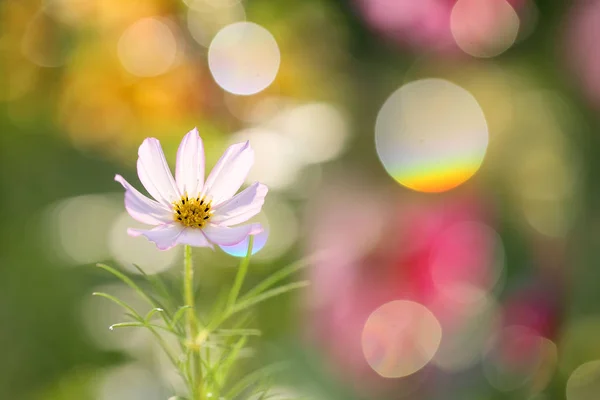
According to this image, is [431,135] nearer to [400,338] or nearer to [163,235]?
[400,338]

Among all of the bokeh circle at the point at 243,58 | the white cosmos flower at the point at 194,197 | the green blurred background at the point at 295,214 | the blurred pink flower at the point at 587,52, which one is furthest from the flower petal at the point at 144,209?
the blurred pink flower at the point at 587,52

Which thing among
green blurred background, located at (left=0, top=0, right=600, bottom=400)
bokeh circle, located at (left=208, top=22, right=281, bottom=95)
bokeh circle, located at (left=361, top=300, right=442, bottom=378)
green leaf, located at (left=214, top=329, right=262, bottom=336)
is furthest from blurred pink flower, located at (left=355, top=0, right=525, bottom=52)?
green leaf, located at (left=214, top=329, right=262, bottom=336)

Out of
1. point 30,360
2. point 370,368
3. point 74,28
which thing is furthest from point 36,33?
point 370,368

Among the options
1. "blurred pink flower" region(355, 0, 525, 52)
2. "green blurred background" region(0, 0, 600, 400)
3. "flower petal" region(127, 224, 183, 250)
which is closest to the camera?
"flower petal" region(127, 224, 183, 250)

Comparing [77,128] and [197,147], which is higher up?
[77,128]

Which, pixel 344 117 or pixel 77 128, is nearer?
pixel 77 128

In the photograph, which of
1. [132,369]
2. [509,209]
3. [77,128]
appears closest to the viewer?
[132,369]

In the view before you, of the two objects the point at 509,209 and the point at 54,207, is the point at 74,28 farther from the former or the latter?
the point at 509,209

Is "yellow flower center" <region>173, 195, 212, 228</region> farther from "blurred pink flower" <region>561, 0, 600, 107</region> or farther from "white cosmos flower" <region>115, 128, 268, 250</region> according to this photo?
"blurred pink flower" <region>561, 0, 600, 107</region>
